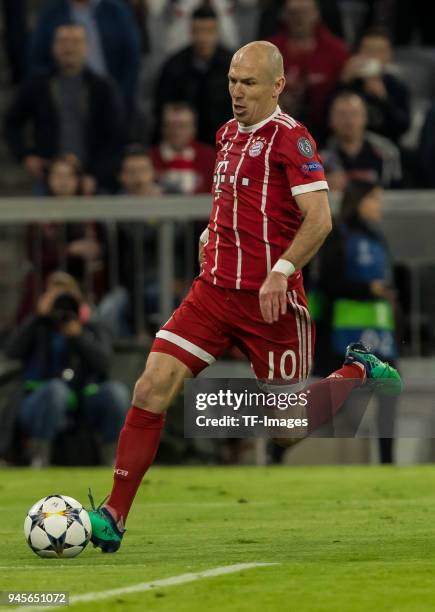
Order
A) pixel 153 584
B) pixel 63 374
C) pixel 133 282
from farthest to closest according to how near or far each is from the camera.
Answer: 1. pixel 133 282
2. pixel 63 374
3. pixel 153 584

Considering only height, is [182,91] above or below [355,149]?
above

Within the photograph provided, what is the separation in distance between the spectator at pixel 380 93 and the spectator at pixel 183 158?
144 centimetres

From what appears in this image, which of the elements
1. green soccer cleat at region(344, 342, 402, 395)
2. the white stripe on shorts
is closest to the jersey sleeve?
the white stripe on shorts

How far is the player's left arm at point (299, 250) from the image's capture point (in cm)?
832

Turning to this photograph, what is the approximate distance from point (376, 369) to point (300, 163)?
1.22 meters

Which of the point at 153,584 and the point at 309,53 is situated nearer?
the point at 153,584

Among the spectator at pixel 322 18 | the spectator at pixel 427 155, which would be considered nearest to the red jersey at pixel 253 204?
the spectator at pixel 427 155

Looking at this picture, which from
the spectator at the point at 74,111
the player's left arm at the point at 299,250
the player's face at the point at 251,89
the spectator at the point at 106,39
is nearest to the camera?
the player's left arm at the point at 299,250

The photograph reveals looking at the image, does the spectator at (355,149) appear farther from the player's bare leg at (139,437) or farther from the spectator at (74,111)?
the player's bare leg at (139,437)

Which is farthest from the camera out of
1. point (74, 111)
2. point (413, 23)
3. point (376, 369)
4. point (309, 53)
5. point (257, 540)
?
point (413, 23)

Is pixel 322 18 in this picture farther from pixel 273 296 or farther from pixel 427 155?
pixel 273 296

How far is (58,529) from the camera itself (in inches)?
324

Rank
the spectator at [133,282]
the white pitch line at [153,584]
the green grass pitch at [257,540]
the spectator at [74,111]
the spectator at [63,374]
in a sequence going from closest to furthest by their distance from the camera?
the white pitch line at [153,584] < the green grass pitch at [257,540] < the spectator at [63,374] < the spectator at [133,282] < the spectator at [74,111]

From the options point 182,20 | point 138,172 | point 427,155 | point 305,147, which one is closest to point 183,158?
point 138,172
